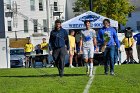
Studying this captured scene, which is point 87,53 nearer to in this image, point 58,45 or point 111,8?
point 58,45

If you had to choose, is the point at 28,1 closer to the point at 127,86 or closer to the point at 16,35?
the point at 16,35

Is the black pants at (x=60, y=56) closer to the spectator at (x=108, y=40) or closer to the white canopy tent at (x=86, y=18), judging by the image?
the spectator at (x=108, y=40)

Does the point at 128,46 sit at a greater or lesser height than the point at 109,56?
lesser

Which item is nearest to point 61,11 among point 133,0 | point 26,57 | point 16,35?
point 16,35

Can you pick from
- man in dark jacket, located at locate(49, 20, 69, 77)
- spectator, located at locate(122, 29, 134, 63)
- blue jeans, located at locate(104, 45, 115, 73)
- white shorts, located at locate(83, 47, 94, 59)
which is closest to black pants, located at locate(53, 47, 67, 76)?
man in dark jacket, located at locate(49, 20, 69, 77)

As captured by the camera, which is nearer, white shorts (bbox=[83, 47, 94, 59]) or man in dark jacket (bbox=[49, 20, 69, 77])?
white shorts (bbox=[83, 47, 94, 59])

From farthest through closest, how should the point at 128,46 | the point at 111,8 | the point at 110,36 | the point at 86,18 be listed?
1. the point at 111,8
2. the point at 86,18
3. the point at 128,46
4. the point at 110,36

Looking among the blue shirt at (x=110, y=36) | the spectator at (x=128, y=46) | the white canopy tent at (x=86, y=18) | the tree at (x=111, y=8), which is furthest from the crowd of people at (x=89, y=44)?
the tree at (x=111, y=8)

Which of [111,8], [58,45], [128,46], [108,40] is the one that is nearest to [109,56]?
[108,40]

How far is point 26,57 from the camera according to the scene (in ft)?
101

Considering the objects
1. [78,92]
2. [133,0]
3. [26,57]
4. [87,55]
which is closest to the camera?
[78,92]

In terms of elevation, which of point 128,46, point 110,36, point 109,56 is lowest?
point 128,46

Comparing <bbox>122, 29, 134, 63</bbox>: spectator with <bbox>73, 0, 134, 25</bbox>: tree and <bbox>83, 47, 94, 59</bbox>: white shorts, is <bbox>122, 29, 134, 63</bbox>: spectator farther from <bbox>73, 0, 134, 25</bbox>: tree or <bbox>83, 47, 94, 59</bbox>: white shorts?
<bbox>73, 0, 134, 25</bbox>: tree

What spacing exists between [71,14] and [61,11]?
5.74 meters
